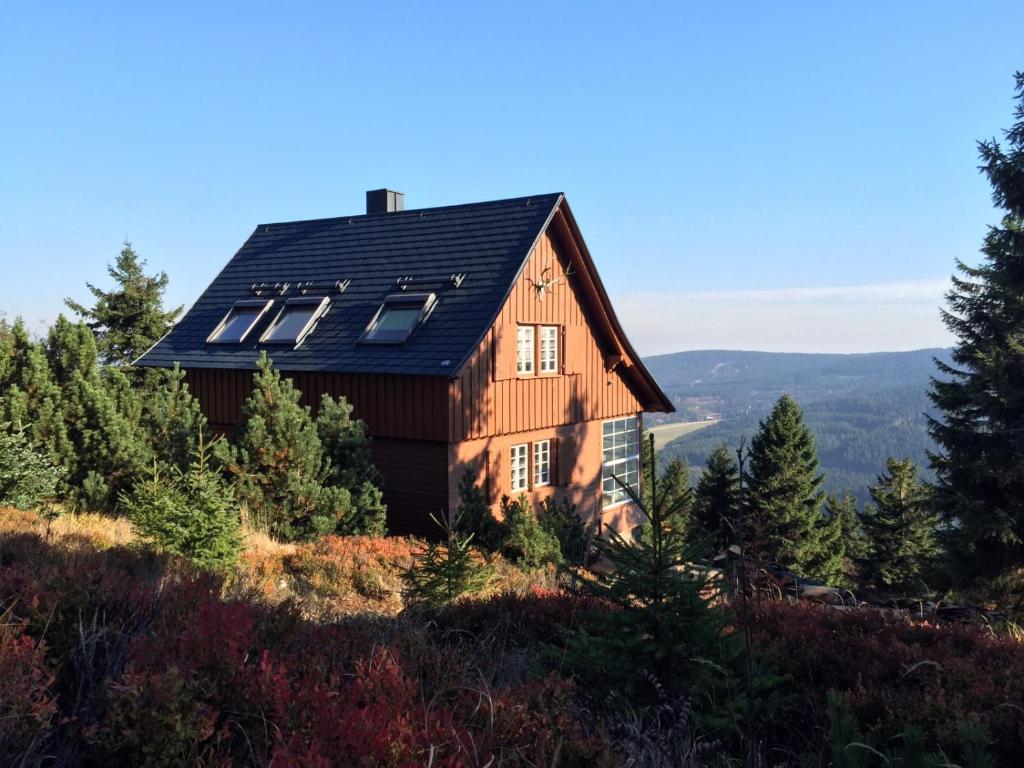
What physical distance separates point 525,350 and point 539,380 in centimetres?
91

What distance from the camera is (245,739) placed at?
11.5 ft

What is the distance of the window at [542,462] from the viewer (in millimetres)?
21594

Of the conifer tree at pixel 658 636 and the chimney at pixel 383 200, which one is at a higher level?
the chimney at pixel 383 200

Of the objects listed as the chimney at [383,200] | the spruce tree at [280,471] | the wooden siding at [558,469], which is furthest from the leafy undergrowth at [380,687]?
the chimney at [383,200]

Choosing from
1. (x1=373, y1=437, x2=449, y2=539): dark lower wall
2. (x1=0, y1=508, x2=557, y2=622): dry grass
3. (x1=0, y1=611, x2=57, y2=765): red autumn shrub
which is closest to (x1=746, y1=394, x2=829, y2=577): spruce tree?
(x1=373, y1=437, x2=449, y2=539): dark lower wall

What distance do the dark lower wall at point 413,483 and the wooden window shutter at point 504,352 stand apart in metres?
2.53

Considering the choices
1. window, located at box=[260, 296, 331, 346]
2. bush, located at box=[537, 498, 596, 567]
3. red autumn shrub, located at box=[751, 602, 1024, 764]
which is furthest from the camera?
window, located at box=[260, 296, 331, 346]

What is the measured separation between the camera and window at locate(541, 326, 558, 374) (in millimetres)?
21438

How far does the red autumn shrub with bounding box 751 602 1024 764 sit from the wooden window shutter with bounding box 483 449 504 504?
1250 centimetres

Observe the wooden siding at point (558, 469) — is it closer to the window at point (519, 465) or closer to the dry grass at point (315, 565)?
the window at point (519, 465)

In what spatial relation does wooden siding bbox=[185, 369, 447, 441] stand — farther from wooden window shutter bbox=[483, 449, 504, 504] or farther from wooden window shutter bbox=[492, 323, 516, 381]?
wooden window shutter bbox=[492, 323, 516, 381]

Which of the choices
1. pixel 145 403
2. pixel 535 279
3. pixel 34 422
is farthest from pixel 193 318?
pixel 535 279

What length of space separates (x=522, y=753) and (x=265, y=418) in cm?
1329

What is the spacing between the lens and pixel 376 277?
2206 cm
